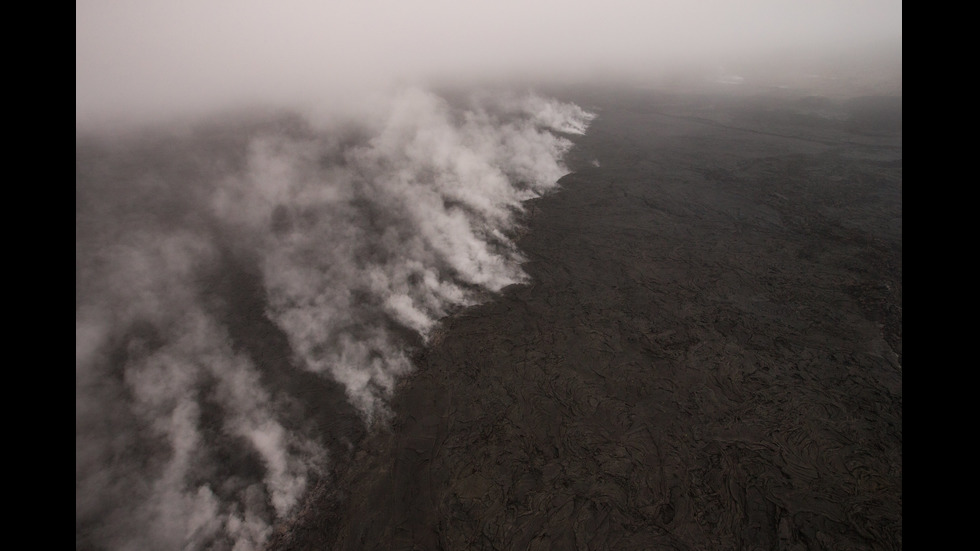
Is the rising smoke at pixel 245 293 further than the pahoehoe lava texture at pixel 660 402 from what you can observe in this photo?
Yes

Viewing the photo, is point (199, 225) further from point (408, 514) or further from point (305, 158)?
point (408, 514)

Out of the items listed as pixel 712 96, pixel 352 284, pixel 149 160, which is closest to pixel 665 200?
pixel 352 284

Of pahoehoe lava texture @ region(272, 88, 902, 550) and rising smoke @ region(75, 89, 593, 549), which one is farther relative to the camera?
rising smoke @ region(75, 89, 593, 549)

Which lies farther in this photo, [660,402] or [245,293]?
→ [245,293]

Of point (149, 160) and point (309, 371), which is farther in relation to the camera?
point (149, 160)
